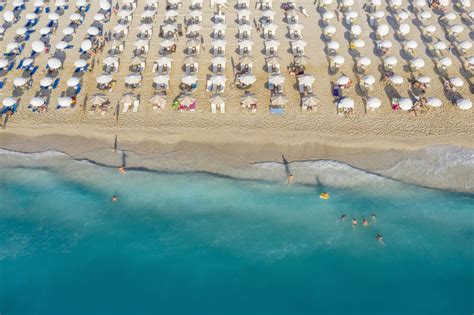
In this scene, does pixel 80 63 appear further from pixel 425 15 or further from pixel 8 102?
pixel 425 15

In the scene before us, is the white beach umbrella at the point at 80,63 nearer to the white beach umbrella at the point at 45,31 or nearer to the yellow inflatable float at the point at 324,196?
the white beach umbrella at the point at 45,31

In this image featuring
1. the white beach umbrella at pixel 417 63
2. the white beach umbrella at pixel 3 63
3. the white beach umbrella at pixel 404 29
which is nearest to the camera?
the white beach umbrella at pixel 417 63

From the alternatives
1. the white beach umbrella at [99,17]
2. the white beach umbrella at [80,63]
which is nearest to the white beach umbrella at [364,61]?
the white beach umbrella at [80,63]

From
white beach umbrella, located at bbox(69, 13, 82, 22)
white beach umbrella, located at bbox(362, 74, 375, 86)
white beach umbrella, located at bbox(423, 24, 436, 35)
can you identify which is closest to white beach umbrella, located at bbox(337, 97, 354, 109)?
white beach umbrella, located at bbox(362, 74, 375, 86)

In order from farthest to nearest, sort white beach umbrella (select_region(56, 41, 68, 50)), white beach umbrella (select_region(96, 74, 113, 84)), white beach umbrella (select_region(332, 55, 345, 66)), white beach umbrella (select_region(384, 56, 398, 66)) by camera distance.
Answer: white beach umbrella (select_region(56, 41, 68, 50)), white beach umbrella (select_region(332, 55, 345, 66)), white beach umbrella (select_region(384, 56, 398, 66)), white beach umbrella (select_region(96, 74, 113, 84))

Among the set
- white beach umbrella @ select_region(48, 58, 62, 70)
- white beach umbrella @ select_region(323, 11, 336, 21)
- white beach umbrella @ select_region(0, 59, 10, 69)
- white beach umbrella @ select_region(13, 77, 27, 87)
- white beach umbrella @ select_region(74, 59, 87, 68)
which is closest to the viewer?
white beach umbrella @ select_region(13, 77, 27, 87)

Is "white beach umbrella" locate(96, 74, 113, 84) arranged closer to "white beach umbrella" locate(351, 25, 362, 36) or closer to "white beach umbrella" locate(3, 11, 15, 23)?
"white beach umbrella" locate(3, 11, 15, 23)
